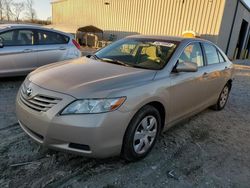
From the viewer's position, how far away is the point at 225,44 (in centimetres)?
1602

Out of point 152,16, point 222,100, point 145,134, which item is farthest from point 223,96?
point 152,16

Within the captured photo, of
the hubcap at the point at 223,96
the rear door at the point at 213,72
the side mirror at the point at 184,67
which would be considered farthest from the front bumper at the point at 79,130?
the hubcap at the point at 223,96

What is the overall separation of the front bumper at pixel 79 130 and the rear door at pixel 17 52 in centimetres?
341

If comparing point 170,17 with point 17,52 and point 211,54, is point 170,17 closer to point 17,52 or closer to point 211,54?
point 211,54

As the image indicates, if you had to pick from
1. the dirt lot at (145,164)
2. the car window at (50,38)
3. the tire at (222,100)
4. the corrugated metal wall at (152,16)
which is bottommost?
the dirt lot at (145,164)

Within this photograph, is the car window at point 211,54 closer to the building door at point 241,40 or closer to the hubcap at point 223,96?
the hubcap at point 223,96

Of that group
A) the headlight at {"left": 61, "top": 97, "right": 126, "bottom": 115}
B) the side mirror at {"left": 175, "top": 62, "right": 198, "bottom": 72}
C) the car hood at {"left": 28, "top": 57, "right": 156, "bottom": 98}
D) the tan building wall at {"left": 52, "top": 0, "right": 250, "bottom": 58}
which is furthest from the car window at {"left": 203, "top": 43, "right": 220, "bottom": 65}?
the tan building wall at {"left": 52, "top": 0, "right": 250, "bottom": 58}

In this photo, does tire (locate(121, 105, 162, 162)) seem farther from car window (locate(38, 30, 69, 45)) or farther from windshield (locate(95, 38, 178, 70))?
car window (locate(38, 30, 69, 45))

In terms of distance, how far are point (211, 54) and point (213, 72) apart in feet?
1.36

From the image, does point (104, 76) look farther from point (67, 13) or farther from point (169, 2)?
point (67, 13)

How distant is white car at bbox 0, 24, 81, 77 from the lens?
17.5 ft

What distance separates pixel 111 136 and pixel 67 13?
2777 cm

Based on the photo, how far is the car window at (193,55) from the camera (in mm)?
3483

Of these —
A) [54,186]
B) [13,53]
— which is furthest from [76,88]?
[13,53]
